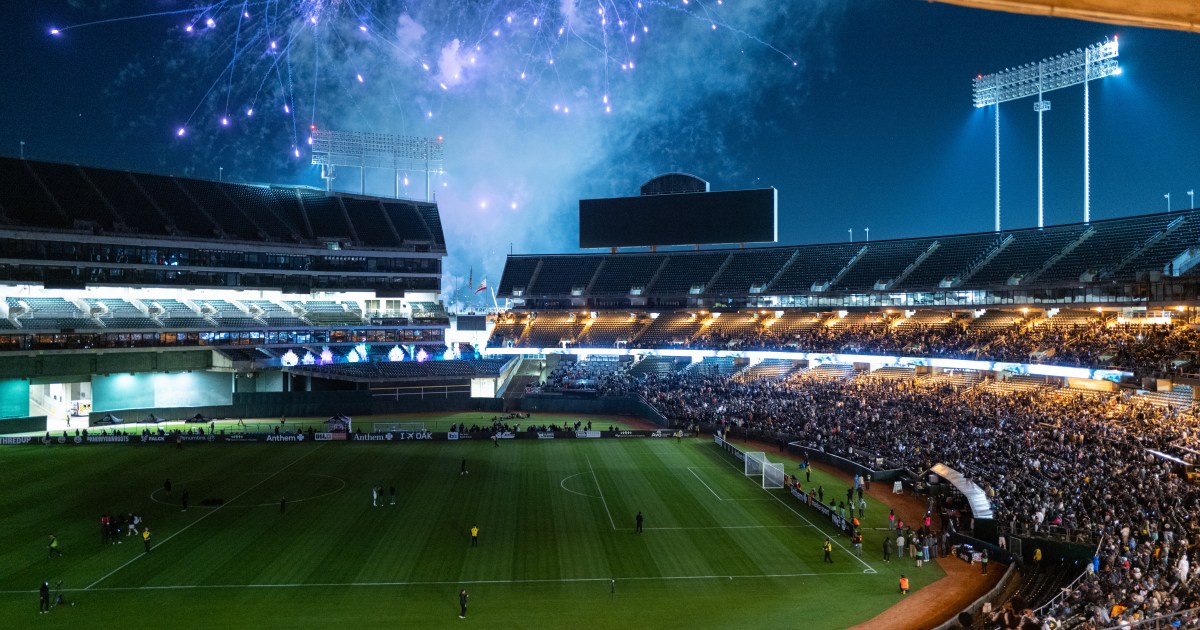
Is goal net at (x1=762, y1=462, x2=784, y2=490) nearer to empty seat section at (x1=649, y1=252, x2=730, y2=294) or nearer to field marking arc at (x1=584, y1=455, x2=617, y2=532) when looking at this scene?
field marking arc at (x1=584, y1=455, x2=617, y2=532)

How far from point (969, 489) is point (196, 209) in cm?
6705

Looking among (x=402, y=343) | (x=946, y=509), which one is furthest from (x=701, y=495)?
(x=402, y=343)

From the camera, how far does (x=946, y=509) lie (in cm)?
3250

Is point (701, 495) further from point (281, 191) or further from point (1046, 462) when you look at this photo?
point (281, 191)

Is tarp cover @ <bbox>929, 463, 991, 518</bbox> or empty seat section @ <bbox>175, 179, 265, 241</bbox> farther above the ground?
empty seat section @ <bbox>175, 179, 265, 241</bbox>

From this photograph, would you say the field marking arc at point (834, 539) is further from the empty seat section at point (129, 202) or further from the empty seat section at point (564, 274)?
the empty seat section at point (129, 202)

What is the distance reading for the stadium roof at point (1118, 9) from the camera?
5027 millimetres

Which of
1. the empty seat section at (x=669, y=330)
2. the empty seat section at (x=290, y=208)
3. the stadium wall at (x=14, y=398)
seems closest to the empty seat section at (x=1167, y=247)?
the empty seat section at (x=669, y=330)

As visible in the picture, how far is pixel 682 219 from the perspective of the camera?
262 ft

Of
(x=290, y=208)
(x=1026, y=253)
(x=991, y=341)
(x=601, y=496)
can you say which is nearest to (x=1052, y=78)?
(x=1026, y=253)

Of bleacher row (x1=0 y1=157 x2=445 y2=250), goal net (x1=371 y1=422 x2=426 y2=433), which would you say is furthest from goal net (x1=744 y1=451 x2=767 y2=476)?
bleacher row (x1=0 y1=157 x2=445 y2=250)

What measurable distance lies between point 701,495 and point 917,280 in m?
35.8

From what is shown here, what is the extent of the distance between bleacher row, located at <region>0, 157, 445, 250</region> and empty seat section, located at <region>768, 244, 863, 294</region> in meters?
35.4

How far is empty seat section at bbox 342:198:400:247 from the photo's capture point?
80.9 metres
